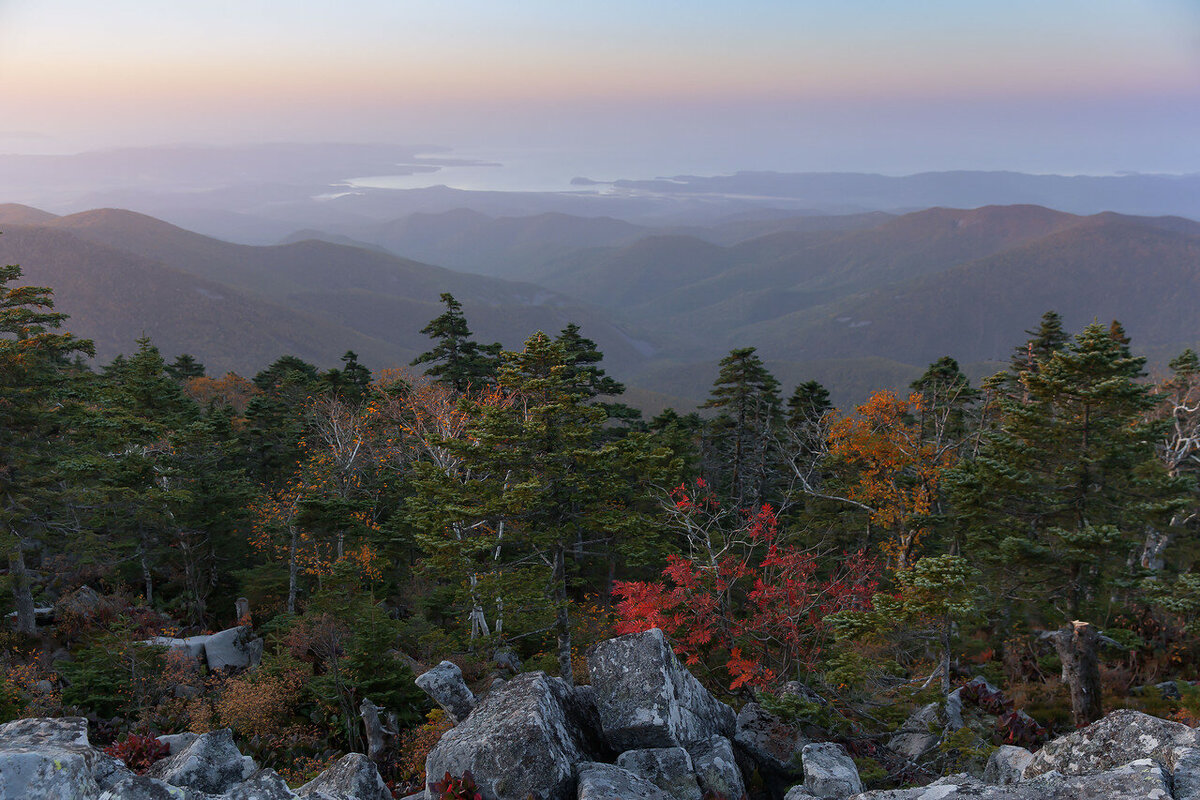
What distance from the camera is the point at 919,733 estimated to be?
51.2 ft

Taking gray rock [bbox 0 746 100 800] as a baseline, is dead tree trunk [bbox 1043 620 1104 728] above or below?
below

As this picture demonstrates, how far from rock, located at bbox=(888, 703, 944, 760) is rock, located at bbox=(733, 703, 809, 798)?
8.07 feet

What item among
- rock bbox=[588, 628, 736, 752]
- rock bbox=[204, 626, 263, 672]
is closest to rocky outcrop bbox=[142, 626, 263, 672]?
rock bbox=[204, 626, 263, 672]

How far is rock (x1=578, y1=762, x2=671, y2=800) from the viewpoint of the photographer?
10859 mm

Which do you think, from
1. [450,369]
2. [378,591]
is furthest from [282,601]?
[450,369]

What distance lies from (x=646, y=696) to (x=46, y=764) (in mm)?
9890

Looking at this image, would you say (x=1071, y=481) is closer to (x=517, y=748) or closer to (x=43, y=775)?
(x=517, y=748)

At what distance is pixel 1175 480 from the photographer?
2219cm

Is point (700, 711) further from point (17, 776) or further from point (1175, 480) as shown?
point (1175, 480)

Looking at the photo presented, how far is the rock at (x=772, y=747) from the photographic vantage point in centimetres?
1452

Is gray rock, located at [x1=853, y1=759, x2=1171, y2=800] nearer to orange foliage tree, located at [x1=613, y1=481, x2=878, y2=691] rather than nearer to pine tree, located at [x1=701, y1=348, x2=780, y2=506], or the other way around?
orange foliage tree, located at [x1=613, y1=481, x2=878, y2=691]

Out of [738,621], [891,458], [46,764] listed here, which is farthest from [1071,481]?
[46,764]

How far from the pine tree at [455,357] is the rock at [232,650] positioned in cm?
1803

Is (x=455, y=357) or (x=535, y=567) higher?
(x=455, y=357)
